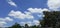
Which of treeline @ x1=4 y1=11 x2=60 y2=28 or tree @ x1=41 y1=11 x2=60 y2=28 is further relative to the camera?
tree @ x1=41 y1=11 x2=60 y2=28

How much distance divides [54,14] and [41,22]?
5519 mm

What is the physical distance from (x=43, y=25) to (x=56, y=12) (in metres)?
6.39

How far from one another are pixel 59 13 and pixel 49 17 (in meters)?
4.71

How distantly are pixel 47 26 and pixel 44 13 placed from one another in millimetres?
4872

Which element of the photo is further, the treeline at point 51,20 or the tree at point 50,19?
the tree at point 50,19

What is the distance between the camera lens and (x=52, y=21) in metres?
98.7

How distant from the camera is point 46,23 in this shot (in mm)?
98688

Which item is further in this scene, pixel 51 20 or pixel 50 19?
pixel 51 20

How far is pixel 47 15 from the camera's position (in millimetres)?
97500

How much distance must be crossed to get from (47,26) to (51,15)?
4142 millimetres

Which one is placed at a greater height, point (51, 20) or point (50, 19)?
point (50, 19)

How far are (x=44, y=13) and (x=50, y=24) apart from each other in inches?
170

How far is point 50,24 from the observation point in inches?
3866

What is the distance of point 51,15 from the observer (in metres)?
98.3
